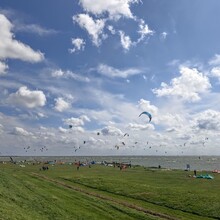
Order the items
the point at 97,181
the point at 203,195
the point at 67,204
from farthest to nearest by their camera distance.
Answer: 1. the point at 97,181
2. the point at 203,195
3. the point at 67,204

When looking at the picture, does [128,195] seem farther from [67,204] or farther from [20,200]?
[20,200]

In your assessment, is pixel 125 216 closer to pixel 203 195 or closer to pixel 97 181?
pixel 203 195

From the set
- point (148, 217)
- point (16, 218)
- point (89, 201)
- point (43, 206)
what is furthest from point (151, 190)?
point (16, 218)

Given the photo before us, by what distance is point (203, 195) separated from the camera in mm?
49719

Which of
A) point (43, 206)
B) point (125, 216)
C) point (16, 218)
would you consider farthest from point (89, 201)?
point (16, 218)

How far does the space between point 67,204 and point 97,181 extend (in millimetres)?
31004

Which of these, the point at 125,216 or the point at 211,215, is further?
the point at 211,215

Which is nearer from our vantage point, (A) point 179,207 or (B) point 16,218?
(B) point 16,218

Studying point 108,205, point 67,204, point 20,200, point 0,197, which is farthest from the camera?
point 108,205

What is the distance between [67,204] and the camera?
38.5 metres

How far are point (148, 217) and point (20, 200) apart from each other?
1382 cm

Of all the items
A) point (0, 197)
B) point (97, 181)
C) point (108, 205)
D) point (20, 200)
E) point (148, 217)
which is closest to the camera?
point (0, 197)

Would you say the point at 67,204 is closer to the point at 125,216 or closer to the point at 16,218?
the point at 125,216

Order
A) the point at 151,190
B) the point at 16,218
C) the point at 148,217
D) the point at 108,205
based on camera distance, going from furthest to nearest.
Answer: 1. the point at 151,190
2. the point at 108,205
3. the point at 148,217
4. the point at 16,218
